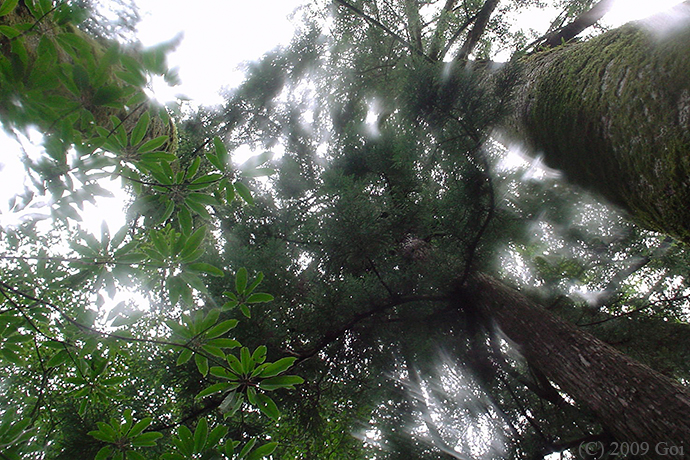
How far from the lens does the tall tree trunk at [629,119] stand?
3.61ft

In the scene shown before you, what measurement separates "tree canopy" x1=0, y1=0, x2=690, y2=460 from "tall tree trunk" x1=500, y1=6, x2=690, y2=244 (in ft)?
0.05

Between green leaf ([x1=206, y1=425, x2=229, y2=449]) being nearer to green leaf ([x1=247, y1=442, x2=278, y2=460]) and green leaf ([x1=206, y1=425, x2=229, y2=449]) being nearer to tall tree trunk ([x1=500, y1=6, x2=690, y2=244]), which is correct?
green leaf ([x1=247, y1=442, x2=278, y2=460])

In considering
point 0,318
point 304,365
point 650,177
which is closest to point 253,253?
point 304,365

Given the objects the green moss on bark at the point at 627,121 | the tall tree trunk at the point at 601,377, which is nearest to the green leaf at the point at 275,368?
the green moss on bark at the point at 627,121

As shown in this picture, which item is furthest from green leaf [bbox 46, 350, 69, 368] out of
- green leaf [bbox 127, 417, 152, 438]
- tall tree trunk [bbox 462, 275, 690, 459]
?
tall tree trunk [bbox 462, 275, 690, 459]

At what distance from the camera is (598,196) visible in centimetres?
171

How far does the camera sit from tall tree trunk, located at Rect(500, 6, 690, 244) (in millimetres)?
1100

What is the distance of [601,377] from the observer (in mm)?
1646

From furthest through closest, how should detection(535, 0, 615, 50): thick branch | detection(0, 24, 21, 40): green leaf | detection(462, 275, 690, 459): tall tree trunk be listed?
1. detection(535, 0, 615, 50): thick branch
2. detection(462, 275, 690, 459): tall tree trunk
3. detection(0, 24, 21, 40): green leaf

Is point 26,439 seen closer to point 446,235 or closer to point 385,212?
point 385,212

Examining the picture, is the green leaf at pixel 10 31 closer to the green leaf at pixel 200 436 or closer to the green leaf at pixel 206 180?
the green leaf at pixel 206 180

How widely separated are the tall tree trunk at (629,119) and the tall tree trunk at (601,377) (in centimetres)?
69

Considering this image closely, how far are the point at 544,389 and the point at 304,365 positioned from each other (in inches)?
85.9

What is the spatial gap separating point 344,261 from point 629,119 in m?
1.97
